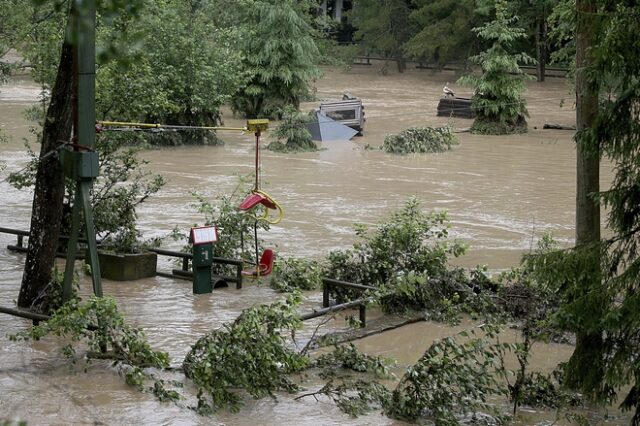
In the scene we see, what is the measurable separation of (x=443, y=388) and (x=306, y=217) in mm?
11580

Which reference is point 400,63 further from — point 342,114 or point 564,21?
point 564,21

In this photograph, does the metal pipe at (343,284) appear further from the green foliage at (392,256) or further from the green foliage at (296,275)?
the green foliage at (296,275)

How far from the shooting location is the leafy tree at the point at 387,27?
60938mm

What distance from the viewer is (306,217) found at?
2073 cm

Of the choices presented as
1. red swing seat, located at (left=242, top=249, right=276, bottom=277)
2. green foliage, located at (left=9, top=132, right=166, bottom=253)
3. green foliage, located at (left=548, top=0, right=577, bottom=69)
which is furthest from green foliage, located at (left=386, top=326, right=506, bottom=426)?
green foliage, located at (left=9, top=132, right=166, bottom=253)

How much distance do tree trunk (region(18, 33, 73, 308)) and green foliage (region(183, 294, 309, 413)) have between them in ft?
9.94

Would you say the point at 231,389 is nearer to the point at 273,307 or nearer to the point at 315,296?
the point at 273,307

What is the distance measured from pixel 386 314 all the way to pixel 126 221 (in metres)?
4.23

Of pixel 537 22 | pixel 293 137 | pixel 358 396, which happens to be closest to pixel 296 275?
pixel 358 396

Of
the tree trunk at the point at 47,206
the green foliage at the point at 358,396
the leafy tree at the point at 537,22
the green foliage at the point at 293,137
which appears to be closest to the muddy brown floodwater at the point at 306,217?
the green foliage at the point at 358,396

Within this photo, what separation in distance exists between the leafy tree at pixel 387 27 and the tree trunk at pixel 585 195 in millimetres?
50216

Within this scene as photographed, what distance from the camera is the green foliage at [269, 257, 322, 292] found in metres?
14.2

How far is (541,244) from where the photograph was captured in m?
13.3

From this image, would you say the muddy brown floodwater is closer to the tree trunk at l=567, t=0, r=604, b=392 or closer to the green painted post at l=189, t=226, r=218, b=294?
the green painted post at l=189, t=226, r=218, b=294
